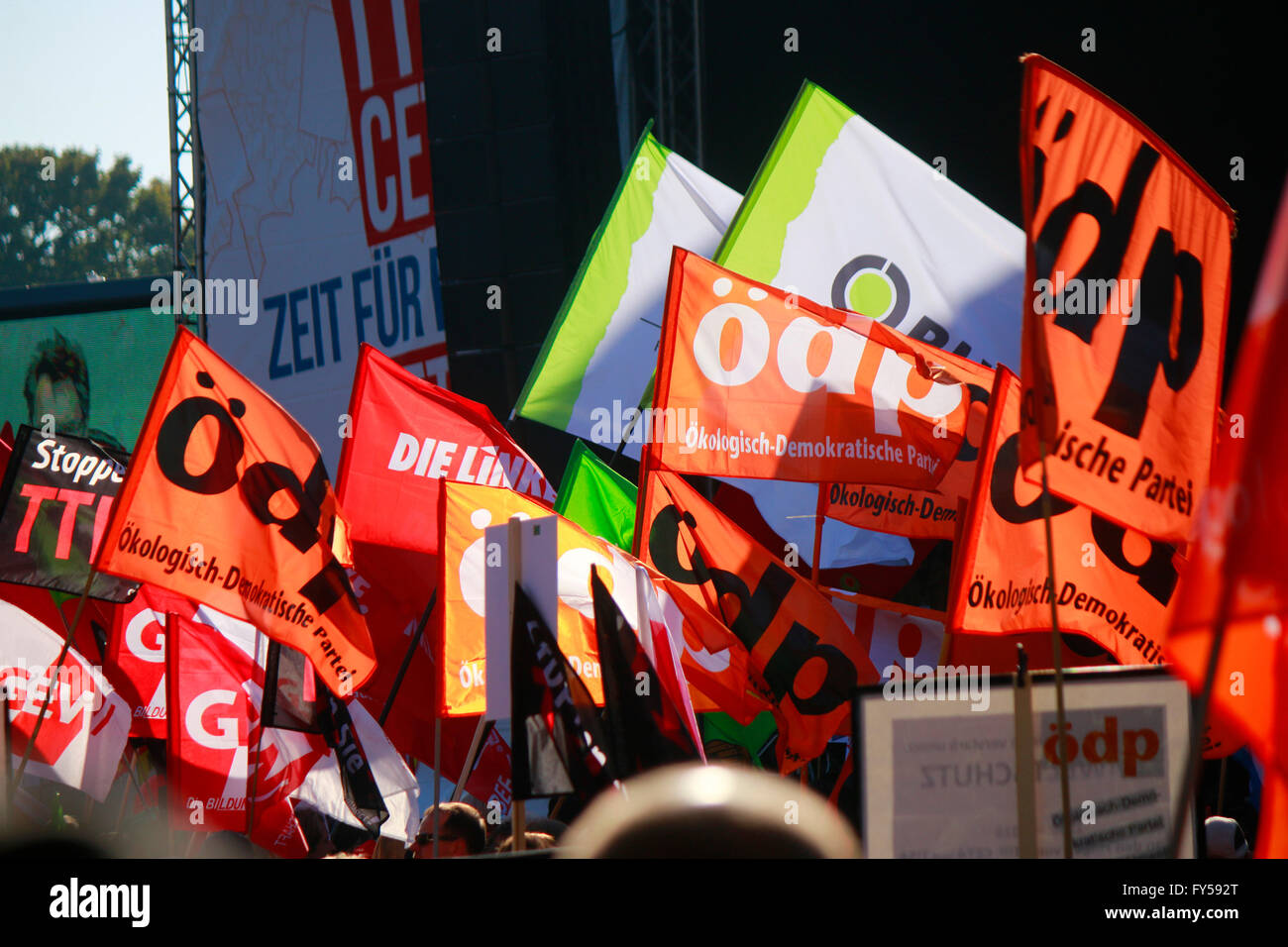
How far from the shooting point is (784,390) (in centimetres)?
585

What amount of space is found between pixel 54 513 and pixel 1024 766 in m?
4.91

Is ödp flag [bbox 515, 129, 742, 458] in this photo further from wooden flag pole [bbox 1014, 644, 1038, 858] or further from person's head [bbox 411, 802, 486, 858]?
wooden flag pole [bbox 1014, 644, 1038, 858]

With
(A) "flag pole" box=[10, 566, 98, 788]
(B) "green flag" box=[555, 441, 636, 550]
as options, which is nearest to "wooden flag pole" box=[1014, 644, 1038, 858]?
(A) "flag pole" box=[10, 566, 98, 788]

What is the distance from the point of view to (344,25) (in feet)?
36.6

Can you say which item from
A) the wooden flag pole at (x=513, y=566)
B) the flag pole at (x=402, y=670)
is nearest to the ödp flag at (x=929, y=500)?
the flag pole at (x=402, y=670)

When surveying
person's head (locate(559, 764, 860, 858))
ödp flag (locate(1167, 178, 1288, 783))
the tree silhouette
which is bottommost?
person's head (locate(559, 764, 860, 858))

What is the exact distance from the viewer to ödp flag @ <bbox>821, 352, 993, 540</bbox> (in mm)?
6273

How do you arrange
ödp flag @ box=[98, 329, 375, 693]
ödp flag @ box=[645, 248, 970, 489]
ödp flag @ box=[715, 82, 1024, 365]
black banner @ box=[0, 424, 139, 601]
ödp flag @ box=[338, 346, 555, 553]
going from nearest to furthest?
ödp flag @ box=[98, 329, 375, 693]
ödp flag @ box=[645, 248, 970, 489]
black banner @ box=[0, 424, 139, 601]
ödp flag @ box=[338, 346, 555, 553]
ödp flag @ box=[715, 82, 1024, 365]

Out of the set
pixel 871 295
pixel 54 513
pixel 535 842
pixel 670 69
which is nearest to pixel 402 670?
pixel 54 513

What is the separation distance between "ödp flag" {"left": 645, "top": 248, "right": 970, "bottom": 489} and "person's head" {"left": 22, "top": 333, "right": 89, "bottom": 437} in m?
12.0

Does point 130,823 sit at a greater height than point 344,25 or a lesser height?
lesser

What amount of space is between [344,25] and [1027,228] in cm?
922
